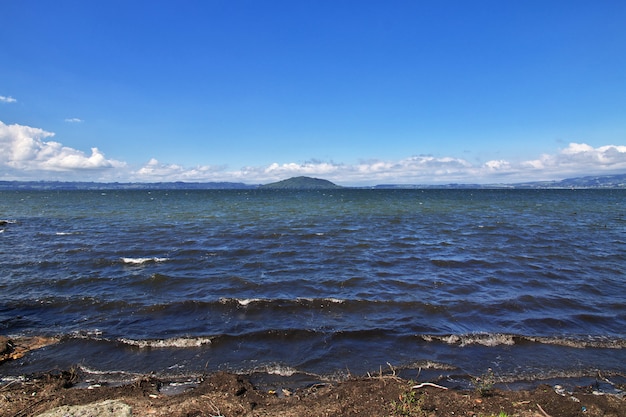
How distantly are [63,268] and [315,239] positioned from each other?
1586 cm

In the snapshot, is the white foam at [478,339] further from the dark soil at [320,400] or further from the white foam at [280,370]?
the white foam at [280,370]

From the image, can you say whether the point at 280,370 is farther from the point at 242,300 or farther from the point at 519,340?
the point at 519,340

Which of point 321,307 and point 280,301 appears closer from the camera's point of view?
point 321,307

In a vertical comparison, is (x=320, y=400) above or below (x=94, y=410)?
below

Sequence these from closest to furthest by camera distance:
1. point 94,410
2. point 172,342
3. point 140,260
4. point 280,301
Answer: point 94,410
point 172,342
point 280,301
point 140,260

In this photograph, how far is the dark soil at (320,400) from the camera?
6.03 metres

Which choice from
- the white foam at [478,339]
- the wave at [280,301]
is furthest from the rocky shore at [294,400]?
the wave at [280,301]

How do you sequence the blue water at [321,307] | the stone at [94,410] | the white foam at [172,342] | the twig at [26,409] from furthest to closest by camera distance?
the white foam at [172,342], the blue water at [321,307], the twig at [26,409], the stone at [94,410]

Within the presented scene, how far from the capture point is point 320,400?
656 centimetres

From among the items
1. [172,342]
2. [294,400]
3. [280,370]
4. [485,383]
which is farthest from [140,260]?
[485,383]

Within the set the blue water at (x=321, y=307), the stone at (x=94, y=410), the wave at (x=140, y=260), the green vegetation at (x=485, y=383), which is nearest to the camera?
the stone at (x=94, y=410)

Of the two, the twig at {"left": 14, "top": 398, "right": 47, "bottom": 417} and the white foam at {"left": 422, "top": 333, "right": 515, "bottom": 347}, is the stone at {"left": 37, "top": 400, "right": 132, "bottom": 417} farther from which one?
the white foam at {"left": 422, "top": 333, "right": 515, "bottom": 347}

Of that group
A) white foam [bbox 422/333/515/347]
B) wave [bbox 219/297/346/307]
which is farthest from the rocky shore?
wave [bbox 219/297/346/307]

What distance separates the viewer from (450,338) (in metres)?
10.1
